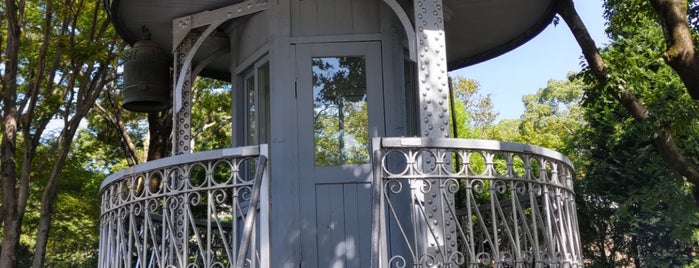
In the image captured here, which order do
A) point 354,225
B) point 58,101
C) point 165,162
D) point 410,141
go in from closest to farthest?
point 410,141, point 165,162, point 354,225, point 58,101

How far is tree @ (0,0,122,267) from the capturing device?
1059cm

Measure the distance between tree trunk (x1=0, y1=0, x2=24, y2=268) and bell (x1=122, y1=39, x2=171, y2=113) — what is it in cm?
428

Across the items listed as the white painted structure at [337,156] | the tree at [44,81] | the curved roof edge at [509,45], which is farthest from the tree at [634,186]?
the tree at [44,81]

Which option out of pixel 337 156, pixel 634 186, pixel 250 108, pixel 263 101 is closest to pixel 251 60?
pixel 263 101

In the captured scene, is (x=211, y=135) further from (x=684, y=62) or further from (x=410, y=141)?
(x=410, y=141)

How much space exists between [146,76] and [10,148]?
4598mm

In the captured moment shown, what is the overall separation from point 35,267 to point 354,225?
290 inches

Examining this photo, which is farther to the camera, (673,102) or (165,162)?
(673,102)

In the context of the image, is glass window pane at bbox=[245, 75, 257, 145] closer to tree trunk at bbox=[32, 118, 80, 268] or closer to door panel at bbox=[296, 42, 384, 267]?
door panel at bbox=[296, 42, 384, 267]

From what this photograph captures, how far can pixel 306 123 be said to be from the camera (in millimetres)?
5961

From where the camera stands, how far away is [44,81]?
12.8 meters

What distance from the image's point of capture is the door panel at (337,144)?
566cm

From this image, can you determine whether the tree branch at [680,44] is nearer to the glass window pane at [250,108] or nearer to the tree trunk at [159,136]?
the glass window pane at [250,108]

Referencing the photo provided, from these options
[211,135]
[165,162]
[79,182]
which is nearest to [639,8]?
[165,162]
